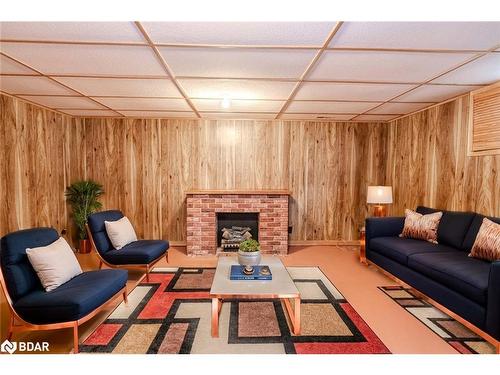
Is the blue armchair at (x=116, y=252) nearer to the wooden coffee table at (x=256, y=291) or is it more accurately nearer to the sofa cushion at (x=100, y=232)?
the sofa cushion at (x=100, y=232)

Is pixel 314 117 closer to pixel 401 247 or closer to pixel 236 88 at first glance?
pixel 236 88

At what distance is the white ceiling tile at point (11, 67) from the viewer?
2.32 m

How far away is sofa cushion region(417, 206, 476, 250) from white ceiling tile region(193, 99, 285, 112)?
254cm

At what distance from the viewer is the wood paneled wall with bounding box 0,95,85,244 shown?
3414 millimetres

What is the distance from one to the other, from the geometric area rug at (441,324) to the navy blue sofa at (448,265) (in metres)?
0.12

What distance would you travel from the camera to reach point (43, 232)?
245cm

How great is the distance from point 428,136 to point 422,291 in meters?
2.39

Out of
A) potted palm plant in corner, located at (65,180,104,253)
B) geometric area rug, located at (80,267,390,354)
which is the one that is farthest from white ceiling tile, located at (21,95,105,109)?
geometric area rug, located at (80,267,390,354)

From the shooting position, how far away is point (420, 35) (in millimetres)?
1843

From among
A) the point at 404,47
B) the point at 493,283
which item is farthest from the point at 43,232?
the point at 493,283

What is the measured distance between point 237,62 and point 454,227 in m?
3.06

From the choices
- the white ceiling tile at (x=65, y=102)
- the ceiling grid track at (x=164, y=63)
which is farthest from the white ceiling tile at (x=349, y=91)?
the white ceiling tile at (x=65, y=102)

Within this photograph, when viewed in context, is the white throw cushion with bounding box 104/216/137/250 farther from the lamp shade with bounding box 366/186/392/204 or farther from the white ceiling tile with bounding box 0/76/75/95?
the lamp shade with bounding box 366/186/392/204

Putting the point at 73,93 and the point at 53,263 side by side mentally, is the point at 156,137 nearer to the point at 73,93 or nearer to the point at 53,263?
the point at 73,93
